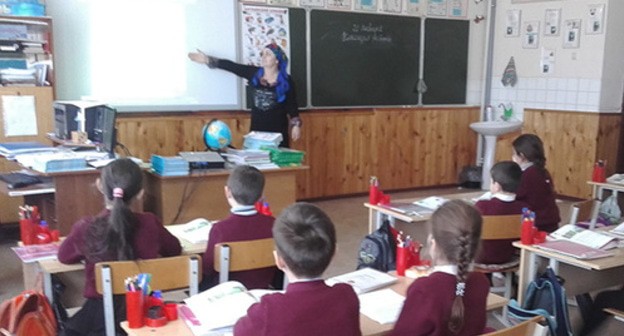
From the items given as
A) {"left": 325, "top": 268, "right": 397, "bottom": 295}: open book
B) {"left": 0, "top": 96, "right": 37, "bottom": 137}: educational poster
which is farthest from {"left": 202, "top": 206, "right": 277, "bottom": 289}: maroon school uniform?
{"left": 0, "top": 96, "right": 37, "bottom": 137}: educational poster

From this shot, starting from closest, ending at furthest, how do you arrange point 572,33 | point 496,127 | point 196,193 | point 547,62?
1. point 196,193
2. point 572,33
3. point 547,62
4. point 496,127

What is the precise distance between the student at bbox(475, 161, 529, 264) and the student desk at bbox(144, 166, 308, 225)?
1.65m

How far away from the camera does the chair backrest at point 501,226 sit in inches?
119

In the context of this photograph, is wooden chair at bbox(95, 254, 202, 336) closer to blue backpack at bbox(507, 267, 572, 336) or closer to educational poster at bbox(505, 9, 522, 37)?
blue backpack at bbox(507, 267, 572, 336)

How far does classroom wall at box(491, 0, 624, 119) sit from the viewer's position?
6324 mm

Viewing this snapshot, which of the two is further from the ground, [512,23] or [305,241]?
[512,23]

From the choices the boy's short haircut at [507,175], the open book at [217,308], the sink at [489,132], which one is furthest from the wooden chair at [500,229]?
the sink at [489,132]

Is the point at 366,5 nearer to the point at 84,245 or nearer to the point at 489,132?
the point at 489,132

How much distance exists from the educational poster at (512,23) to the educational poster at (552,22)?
0.38m

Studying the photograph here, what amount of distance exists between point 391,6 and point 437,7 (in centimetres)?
69

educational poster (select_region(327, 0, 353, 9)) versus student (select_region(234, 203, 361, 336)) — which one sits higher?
educational poster (select_region(327, 0, 353, 9))

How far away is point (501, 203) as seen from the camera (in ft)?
10.4

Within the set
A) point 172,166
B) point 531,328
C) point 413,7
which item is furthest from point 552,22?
point 531,328

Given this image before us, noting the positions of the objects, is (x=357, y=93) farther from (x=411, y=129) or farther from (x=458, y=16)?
(x=458, y=16)
